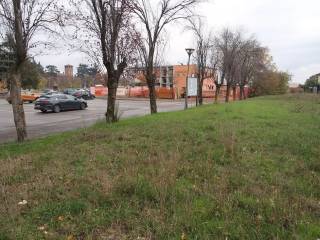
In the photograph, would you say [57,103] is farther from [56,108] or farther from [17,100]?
[17,100]

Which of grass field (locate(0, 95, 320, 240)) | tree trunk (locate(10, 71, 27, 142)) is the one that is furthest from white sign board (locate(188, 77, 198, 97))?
grass field (locate(0, 95, 320, 240))

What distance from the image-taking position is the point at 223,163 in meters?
7.74

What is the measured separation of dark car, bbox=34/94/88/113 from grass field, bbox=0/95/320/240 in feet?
79.3

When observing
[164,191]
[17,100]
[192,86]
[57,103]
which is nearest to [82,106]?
[57,103]

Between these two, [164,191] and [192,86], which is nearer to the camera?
[164,191]

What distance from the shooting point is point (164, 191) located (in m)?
5.64

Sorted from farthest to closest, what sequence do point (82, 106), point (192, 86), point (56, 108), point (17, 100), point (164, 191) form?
1. point (82, 106)
2. point (56, 108)
3. point (192, 86)
4. point (17, 100)
5. point (164, 191)

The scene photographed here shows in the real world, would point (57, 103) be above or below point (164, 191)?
below

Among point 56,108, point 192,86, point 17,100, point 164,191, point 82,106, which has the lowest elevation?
point 82,106

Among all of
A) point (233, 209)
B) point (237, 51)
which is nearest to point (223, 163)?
point (233, 209)

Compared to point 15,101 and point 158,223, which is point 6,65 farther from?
point 158,223

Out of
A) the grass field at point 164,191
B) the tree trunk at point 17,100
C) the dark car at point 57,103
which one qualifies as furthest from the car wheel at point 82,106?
the grass field at point 164,191

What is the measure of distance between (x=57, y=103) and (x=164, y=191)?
2969cm

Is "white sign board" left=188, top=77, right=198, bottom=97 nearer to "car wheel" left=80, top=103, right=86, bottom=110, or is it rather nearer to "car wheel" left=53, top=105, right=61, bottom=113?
"car wheel" left=80, top=103, right=86, bottom=110
